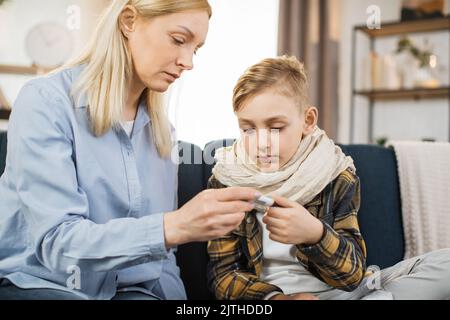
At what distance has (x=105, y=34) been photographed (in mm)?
745

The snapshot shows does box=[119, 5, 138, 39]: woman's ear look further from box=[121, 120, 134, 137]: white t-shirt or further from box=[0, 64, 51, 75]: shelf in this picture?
box=[0, 64, 51, 75]: shelf

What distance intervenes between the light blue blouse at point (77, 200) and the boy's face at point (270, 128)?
0.15 m

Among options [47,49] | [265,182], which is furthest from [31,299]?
[47,49]

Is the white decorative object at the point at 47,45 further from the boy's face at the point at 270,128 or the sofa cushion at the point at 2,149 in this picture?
the boy's face at the point at 270,128

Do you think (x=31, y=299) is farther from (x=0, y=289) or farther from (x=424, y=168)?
(x=424, y=168)

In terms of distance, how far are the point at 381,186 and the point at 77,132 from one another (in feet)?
1.75

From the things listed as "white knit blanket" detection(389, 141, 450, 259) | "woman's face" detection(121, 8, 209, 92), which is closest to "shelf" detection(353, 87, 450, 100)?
"white knit blanket" detection(389, 141, 450, 259)

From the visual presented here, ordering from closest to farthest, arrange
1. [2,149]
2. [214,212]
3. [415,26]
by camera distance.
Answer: [214,212]
[2,149]
[415,26]

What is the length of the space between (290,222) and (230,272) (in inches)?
6.7

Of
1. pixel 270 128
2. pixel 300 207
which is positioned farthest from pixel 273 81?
pixel 300 207

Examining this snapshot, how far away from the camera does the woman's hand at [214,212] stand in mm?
605

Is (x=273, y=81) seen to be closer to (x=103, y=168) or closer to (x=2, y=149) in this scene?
(x=103, y=168)

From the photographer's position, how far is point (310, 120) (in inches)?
30.1

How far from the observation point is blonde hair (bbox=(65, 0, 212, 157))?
72 centimetres
